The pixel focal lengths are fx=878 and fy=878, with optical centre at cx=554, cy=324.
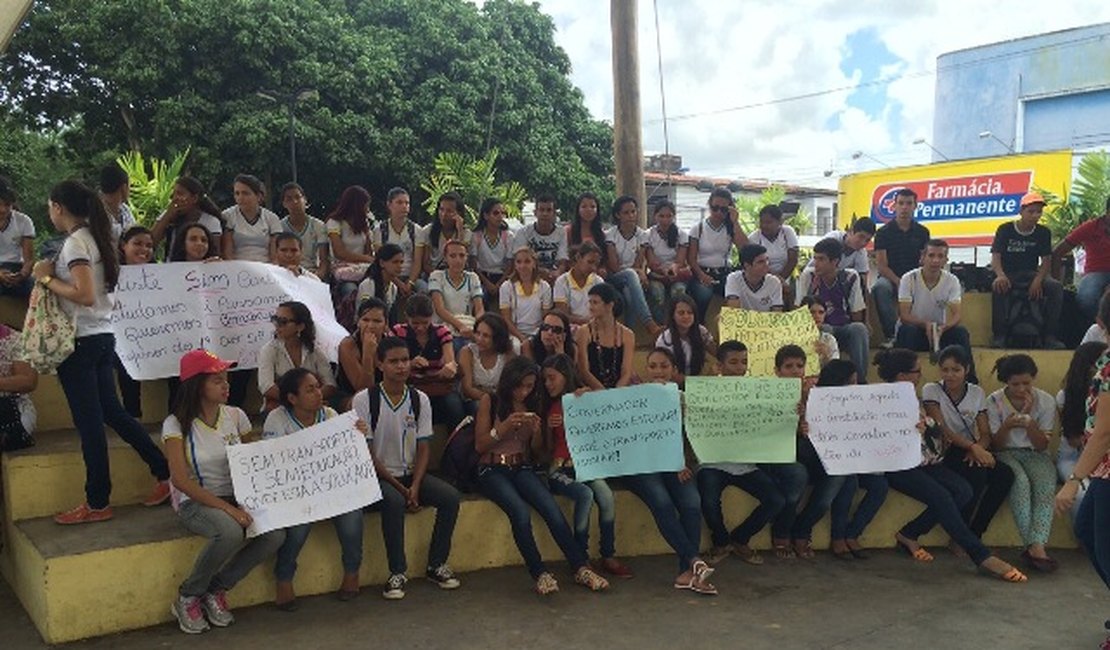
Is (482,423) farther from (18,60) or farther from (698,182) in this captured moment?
(698,182)

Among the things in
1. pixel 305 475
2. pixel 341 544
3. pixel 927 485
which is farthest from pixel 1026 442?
pixel 305 475

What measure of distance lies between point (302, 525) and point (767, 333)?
3685 millimetres

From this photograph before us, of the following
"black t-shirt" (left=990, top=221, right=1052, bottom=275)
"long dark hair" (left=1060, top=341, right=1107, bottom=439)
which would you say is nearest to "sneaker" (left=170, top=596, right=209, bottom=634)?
"long dark hair" (left=1060, top=341, right=1107, bottom=439)

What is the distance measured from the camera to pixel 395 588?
4.85m

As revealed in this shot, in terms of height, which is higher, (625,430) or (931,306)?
(931,306)

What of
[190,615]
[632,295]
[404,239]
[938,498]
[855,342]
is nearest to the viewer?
[190,615]

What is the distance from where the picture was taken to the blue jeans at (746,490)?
560 centimetres

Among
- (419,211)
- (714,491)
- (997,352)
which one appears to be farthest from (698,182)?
(714,491)

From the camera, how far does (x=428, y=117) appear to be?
2089 centimetres

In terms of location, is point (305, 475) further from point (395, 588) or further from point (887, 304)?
point (887, 304)

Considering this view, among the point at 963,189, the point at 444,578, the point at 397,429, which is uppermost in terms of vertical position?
the point at 963,189

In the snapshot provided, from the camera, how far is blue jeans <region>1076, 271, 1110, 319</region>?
7.68 meters

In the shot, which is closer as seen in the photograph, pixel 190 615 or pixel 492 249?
pixel 190 615

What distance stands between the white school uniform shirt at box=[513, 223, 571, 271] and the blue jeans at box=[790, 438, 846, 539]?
3.03 m
